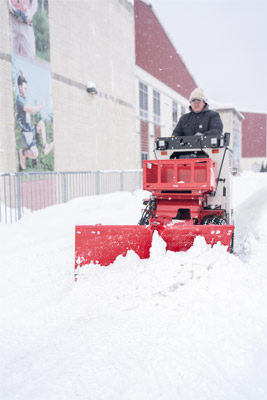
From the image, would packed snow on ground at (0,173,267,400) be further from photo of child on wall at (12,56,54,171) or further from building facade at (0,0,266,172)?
building facade at (0,0,266,172)

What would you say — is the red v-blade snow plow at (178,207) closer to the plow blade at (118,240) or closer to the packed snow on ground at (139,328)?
the plow blade at (118,240)

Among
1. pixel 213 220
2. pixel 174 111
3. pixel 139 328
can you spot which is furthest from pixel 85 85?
pixel 174 111

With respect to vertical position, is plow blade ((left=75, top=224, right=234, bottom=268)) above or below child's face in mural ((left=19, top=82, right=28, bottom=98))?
below

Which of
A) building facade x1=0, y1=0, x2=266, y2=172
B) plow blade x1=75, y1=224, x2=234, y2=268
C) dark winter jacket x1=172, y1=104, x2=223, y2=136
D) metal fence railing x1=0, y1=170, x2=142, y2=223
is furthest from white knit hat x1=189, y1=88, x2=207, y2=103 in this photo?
building facade x1=0, y1=0, x2=266, y2=172

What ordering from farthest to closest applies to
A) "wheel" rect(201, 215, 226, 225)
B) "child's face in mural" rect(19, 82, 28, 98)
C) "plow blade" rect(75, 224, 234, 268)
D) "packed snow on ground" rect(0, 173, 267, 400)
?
"child's face in mural" rect(19, 82, 28, 98)
"wheel" rect(201, 215, 226, 225)
"plow blade" rect(75, 224, 234, 268)
"packed snow on ground" rect(0, 173, 267, 400)

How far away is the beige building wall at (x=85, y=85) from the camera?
962cm

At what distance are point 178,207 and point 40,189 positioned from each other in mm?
5544

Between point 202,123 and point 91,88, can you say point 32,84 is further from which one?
point 202,123

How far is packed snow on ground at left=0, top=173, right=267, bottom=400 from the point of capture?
2070 mm

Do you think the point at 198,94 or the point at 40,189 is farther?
the point at 40,189

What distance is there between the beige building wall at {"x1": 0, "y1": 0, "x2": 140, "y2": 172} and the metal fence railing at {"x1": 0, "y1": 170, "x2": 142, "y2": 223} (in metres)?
1.35

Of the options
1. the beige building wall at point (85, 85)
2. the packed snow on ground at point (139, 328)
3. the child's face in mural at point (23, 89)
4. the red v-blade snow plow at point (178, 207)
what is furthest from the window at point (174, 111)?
the packed snow on ground at point (139, 328)

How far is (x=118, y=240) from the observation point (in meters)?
3.85

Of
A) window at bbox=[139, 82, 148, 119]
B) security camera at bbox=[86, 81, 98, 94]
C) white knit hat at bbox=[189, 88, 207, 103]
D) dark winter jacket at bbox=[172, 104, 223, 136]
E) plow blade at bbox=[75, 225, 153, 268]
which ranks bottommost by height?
plow blade at bbox=[75, 225, 153, 268]
